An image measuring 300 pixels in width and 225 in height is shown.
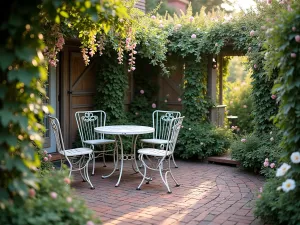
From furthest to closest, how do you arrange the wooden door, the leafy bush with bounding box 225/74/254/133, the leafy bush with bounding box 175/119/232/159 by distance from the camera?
the leafy bush with bounding box 225/74/254/133
the wooden door
the leafy bush with bounding box 175/119/232/159

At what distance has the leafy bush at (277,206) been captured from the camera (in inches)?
124

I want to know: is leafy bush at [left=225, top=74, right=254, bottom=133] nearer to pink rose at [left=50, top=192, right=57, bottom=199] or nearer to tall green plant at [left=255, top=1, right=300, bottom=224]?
tall green plant at [left=255, top=1, right=300, bottom=224]

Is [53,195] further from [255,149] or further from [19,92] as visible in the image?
[255,149]

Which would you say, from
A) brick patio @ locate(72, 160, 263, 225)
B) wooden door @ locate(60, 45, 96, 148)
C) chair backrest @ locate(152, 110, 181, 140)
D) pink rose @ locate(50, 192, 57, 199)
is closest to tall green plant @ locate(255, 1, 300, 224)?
brick patio @ locate(72, 160, 263, 225)

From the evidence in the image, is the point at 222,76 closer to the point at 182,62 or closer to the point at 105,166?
the point at 182,62

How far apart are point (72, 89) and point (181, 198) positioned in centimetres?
374

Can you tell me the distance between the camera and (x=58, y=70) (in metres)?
7.37

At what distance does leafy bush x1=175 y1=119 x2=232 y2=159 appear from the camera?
23.4ft

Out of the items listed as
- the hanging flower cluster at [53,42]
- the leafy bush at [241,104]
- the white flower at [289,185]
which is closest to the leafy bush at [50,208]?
the white flower at [289,185]

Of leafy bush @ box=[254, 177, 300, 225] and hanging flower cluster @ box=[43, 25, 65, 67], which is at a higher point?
hanging flower cluster @ box=[43, 25, 65, 67]

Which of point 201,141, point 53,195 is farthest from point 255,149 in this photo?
point 53,195

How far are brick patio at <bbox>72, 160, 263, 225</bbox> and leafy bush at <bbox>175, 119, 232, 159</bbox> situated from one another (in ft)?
2.34

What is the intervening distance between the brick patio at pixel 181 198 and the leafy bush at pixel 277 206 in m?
0.31

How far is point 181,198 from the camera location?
4746 millimetres
